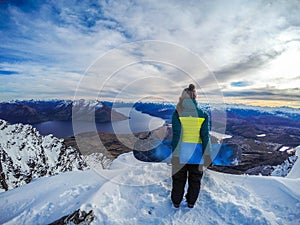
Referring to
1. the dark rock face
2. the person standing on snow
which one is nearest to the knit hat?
the person standing on snow

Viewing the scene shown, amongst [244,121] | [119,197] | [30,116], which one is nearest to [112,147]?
[119,197]

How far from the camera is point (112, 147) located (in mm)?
53469

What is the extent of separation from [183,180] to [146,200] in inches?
40.3

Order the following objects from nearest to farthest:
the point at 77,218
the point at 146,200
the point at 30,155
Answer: the point at 77,218
the point at 146,200
the point at 30,155

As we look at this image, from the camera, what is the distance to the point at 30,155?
6744cm

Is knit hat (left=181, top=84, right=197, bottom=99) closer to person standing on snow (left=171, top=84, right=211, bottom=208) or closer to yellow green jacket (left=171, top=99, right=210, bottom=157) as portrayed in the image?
person standing on snow (left=171, top=84, right=211, bottom=208)

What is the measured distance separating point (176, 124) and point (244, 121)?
110994 millimetres

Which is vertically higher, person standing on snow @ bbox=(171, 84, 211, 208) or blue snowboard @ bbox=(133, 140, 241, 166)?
person standing on snow @ bbox=(171, 84, 211, 208)

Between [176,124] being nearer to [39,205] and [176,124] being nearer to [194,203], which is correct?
[194,203]

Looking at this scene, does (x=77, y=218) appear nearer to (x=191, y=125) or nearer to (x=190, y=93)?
(x=191, y=125)

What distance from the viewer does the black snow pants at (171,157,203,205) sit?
4590 millimetres

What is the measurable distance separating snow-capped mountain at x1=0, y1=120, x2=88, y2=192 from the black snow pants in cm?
6412

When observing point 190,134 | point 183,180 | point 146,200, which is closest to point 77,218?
point 146,200

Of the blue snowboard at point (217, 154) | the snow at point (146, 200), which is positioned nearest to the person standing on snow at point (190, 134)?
the snow at point (146, 200)
